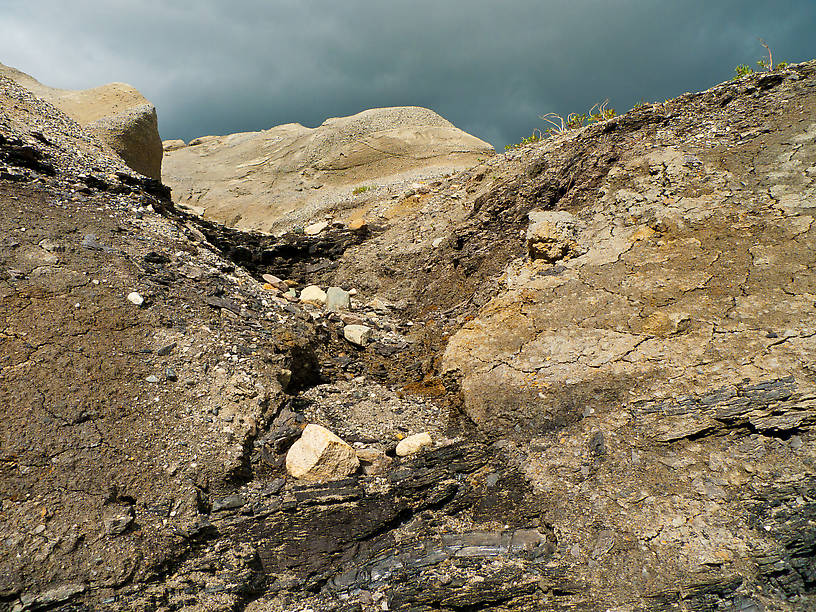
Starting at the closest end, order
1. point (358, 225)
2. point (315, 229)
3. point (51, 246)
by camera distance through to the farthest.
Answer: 1. point (51, 246)
2. point (358, 225)
3. point (315, 229)

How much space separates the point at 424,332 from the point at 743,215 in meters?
4.10

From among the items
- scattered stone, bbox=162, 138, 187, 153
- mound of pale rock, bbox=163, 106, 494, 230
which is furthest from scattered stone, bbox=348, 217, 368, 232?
scattered stone, bbox=162, 138, 187, 153

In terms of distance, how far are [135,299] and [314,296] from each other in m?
2.89

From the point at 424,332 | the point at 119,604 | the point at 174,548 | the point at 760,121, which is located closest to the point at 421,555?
the point at 174,548

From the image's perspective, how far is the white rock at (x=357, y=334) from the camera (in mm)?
6131

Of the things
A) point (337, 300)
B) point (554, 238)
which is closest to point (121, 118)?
point (337, 300)

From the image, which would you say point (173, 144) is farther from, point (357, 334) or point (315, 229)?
point (357, 334)

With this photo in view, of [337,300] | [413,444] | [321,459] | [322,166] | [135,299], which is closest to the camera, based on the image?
[321,459]

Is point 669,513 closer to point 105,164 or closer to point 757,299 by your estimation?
point 757,299

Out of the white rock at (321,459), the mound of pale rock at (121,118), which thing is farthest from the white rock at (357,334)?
→ the mound of pale rock at (121,118)

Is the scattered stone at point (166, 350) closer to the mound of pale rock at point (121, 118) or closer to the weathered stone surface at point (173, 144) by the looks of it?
the mound of pale rock at point (121, 118)

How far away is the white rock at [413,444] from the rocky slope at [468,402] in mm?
98

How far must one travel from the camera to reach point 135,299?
15.4ft

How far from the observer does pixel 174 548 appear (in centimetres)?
303
